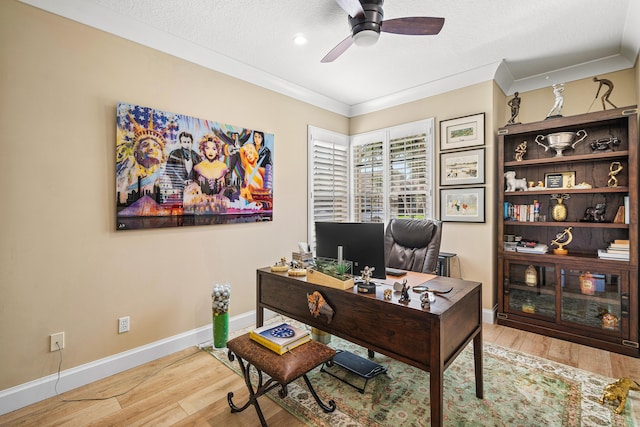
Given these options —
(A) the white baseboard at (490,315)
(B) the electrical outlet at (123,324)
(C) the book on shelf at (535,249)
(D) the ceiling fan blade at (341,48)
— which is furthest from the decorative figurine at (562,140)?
(B) the electrical outlet at (123,324)

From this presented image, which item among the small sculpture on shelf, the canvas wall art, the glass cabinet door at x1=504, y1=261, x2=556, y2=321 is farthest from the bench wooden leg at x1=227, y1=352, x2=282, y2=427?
the small sculpture on shelf

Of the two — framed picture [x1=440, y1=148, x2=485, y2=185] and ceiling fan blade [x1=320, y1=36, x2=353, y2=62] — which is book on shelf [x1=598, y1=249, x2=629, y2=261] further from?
ceiling fan blade [x1=320, y1=36, x2=353, y2=62]

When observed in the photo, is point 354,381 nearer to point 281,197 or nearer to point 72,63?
point 281,197

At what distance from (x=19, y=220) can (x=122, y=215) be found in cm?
57

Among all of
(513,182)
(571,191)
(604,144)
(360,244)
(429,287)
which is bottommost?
(429,287)

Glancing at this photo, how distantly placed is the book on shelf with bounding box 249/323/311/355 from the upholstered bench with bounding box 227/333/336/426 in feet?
0.08

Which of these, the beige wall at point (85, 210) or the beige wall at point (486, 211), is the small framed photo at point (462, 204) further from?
the beige wall at point (85, 210)

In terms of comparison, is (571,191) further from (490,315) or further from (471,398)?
(471,398)

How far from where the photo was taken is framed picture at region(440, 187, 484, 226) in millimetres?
3352

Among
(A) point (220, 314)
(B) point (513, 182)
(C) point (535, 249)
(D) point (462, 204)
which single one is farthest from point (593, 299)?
(A) point (220, 314)

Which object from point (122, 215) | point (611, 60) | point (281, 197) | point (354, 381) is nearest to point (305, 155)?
point (281, 197)

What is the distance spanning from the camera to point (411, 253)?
8.72ft

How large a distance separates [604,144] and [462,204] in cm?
133

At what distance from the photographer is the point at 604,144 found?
2.84 m
